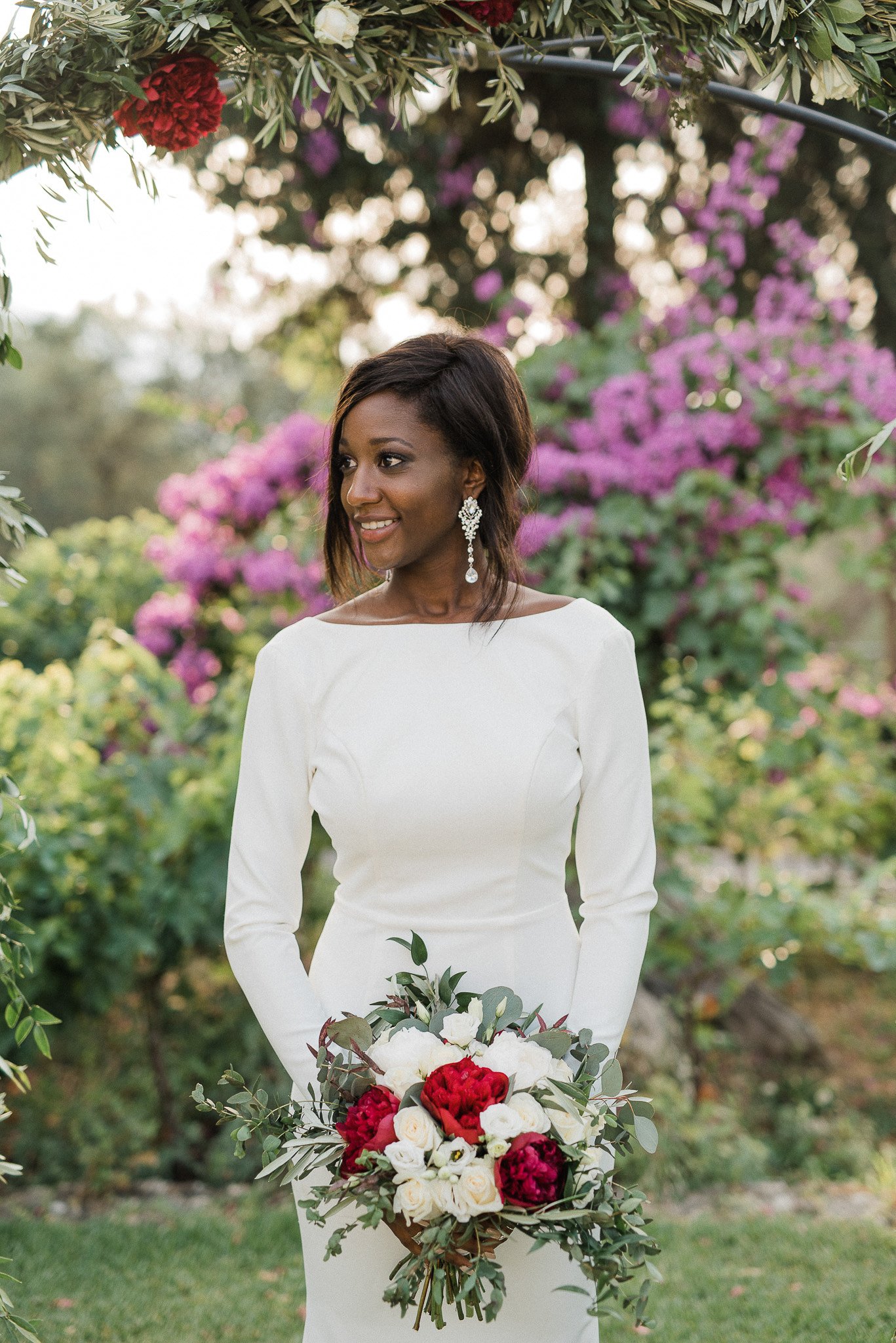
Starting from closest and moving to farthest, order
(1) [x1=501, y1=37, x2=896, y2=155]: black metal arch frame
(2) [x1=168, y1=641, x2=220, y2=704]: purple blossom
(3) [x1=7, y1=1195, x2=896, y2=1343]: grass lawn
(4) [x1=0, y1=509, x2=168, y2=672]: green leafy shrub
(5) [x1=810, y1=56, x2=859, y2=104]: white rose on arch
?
(5) [x1=810, y1=56, x2=859, y2=104]: white rose on arch < (1) [x1=501, y1=37, x2=896, y2=155]: black metal arch frame < (3) [x1=7, y1=1195, x2=896, y2=1343]: grass lawn < (2) [x1=168, y1=641, x2=220, y2=704]: purple blossom < (4) [x1=0, y1=509, x2=168, y2=672]: green leafy shrub

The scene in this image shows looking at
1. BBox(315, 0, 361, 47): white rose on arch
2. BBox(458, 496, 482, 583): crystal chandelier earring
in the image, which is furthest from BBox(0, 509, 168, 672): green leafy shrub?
BBox(315, 0, 361, 47): white rose on arch

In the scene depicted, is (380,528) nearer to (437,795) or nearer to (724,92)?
(437,795)

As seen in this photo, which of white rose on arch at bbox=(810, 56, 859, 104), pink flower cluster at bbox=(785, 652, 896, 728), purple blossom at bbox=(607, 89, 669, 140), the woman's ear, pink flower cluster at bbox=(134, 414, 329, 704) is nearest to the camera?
white rose on arch at bbox=(810, 56, 859, 104)

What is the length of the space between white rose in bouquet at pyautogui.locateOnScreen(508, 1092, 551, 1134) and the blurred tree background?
2606 millimetres

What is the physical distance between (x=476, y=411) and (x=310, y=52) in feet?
2.26

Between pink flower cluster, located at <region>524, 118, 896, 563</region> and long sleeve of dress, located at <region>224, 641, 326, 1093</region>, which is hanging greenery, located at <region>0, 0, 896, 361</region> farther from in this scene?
pink flower cluster, located at <region>524, 118, 896, 563</region>

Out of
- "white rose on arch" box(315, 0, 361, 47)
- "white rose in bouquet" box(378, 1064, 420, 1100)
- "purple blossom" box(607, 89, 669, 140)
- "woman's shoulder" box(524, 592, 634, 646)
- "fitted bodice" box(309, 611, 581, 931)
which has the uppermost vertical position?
"purple blossom" box(607, 89, 669, 140)

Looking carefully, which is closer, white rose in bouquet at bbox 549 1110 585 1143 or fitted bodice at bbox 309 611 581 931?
white rose in bouquet at bbox 549 1110 585 1143

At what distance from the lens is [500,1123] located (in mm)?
1611

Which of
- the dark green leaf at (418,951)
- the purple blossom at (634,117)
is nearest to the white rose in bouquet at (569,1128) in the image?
the dark green leaf at (418,951)

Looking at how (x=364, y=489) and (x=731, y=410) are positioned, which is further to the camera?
(x=731, y=410)

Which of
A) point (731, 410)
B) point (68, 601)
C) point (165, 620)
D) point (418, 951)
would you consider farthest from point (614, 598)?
point (68, 601)

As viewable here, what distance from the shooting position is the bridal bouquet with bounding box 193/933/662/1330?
160 cm

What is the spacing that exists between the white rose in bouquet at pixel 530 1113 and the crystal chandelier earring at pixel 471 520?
0.91m
